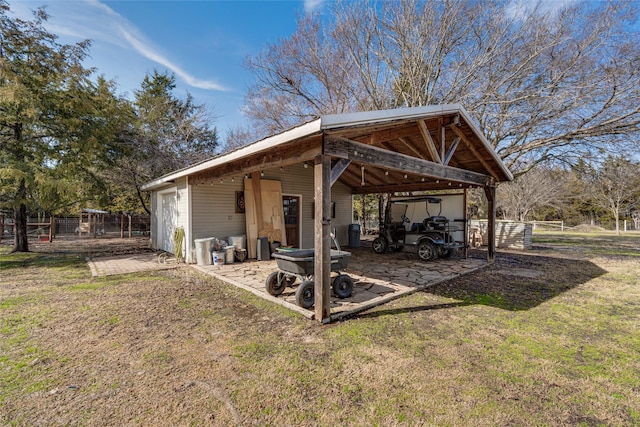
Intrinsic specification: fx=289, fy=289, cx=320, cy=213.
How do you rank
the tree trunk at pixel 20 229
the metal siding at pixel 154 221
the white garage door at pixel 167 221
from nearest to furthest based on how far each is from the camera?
the white garage door at pixel 167 221 < the tree trunk at pixel 20 229 < the metal siding at pixel 154 221

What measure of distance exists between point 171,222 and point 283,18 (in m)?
9.03

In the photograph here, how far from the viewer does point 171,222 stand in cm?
887

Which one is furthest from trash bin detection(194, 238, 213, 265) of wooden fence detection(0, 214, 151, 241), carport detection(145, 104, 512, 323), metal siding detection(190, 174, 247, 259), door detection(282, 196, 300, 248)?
wooden fence detection(0, 214, 151, 241)

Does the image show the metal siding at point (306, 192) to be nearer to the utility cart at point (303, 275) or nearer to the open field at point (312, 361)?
the utility cart at point (303, 275)

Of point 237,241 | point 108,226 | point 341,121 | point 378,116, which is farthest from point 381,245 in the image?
point 108,226

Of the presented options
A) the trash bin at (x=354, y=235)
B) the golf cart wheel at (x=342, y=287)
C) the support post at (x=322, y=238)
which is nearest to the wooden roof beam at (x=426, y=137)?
the support post at (x=322, y=238)

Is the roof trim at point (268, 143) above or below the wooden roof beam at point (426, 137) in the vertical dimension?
below

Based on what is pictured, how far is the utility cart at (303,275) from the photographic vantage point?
3.96 m

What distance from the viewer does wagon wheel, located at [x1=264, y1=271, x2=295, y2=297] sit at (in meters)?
4.53

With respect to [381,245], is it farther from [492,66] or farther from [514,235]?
[492,66]

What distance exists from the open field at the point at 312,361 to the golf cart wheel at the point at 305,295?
223 millimetres

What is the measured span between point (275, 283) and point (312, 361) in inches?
80.6

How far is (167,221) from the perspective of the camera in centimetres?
919

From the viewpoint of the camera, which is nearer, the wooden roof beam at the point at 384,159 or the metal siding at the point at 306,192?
the wooden roof beam at the point at 384,159
